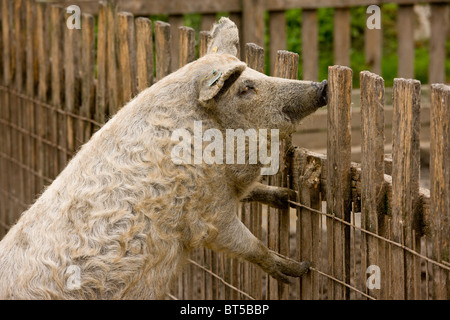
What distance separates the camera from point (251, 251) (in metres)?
4.06

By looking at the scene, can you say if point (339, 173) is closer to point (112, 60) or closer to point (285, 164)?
point (285, 164)

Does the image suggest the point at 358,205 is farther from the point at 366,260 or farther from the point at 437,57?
the point at 437,57

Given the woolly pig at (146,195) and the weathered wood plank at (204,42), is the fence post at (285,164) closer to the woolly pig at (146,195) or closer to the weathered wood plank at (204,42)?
the woolly pig at (146,195)

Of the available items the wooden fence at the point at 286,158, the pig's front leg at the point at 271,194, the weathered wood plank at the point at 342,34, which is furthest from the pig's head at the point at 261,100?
the weathered wood plank at the point at 342,34

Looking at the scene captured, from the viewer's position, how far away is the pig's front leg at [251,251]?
3.96 meters

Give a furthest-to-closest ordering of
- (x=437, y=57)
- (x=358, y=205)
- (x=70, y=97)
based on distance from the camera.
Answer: (x=437, y=57) < (x=70, y=97) < (x=358, y=205)

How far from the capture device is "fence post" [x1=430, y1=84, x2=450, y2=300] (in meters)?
3.19

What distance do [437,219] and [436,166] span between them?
0.22 m

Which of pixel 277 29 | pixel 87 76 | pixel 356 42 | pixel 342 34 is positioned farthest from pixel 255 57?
pixel 356 42

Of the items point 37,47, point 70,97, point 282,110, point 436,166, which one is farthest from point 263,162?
point 37,47

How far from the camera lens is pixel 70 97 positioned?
5867 mm

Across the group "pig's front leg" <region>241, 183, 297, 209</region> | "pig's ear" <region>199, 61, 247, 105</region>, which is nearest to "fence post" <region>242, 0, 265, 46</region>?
"pig's front leg" <region>241, 183, 297, 209</region>

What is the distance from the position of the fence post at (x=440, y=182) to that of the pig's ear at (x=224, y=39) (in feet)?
3.97

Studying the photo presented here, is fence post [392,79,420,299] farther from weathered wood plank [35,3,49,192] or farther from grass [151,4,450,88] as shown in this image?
grass [151,4,450,88]
